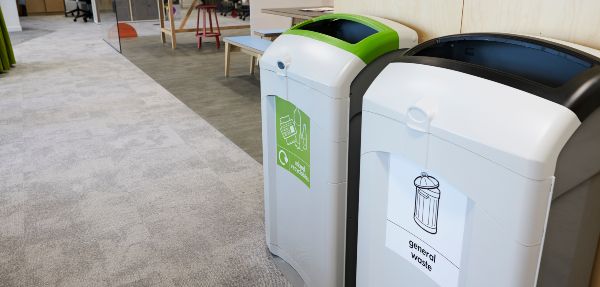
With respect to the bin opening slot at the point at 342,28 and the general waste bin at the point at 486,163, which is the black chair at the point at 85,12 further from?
the general waste bin at the point at 486,163

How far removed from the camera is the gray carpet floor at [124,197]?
1.85 m

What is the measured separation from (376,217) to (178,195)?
1487mm

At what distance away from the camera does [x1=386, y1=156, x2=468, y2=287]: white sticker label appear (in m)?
0.99

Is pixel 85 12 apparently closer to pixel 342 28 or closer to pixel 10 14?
pixel 10 14

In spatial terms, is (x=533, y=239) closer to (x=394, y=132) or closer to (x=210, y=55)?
(x=394, y=132)

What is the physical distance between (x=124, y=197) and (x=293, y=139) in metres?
1.26

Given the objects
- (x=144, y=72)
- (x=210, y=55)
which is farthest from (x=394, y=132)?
(x=210, y=55)

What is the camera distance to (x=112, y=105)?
4.08 meters

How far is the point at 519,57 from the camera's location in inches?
42.7

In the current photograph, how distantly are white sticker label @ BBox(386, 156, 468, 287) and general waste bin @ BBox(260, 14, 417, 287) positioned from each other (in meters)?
0.28

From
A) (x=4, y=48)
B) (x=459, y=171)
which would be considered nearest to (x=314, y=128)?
(x=459, y=171)

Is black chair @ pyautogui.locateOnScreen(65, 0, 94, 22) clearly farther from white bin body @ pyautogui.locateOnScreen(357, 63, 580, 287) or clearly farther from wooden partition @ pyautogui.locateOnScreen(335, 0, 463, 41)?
white bin body @ pyautogui.locateOnScreen(357, 63, 580, 287)

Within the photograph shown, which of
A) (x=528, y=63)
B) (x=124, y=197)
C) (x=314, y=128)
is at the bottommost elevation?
(x=124, y=197)

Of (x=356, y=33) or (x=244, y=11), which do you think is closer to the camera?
(x=356, y=33)
